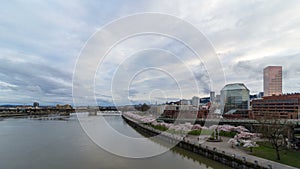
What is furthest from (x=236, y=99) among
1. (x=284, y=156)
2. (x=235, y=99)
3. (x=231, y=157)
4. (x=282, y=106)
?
(x=231, y=157)

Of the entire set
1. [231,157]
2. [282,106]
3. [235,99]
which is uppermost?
[235,99]

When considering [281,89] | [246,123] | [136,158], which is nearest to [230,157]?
[136,158]

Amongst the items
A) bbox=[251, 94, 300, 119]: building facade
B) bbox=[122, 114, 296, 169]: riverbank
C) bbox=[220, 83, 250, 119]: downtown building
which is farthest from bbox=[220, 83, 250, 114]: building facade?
bbox=[122, 114, 296, 169]: riverbank

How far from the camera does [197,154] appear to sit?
1205 cm

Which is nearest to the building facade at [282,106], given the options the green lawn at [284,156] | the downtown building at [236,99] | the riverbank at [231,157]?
the downtown building at [236,99]

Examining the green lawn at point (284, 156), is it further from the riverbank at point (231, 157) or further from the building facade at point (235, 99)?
the building facade at point (235, 99)

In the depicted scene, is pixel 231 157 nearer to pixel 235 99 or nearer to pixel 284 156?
pixel 284 156

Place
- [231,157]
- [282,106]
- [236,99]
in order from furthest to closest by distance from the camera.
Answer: [236,99], [282,106], [231,157]

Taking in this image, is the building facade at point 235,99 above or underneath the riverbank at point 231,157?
above

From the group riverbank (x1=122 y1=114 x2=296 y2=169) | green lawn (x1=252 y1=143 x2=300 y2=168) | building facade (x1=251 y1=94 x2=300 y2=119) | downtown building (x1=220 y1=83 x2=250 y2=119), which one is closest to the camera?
riverbank (x1=122 y1=114 x2=296 y2=169)

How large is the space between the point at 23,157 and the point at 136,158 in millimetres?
5695

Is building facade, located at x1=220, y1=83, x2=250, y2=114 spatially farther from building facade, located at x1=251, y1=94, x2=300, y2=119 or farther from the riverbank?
the riverbank

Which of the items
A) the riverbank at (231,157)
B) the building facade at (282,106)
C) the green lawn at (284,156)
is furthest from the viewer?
the building facade at (282,106)

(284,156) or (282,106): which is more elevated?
(282,106)
